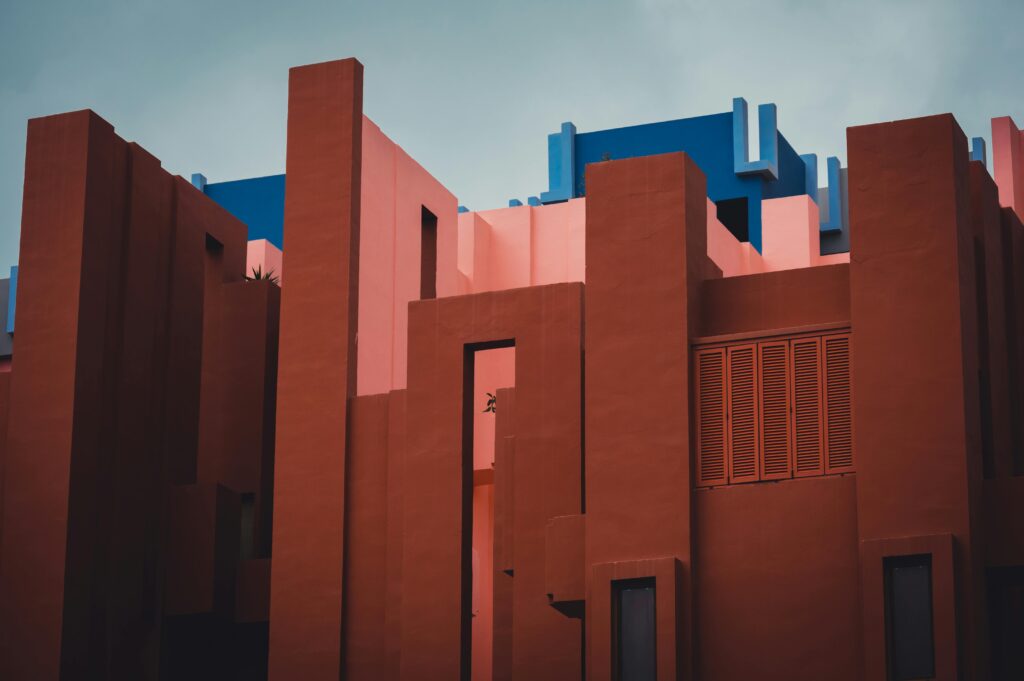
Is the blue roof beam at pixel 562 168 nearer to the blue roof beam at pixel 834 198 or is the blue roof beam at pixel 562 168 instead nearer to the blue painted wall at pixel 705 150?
the blue painted wall at pixel 705 150

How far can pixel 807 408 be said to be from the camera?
2209cm

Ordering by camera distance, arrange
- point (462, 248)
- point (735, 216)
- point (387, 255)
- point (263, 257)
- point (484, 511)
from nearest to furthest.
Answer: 1. point (387, 255)
2. point (484, 511)
3. point (263, 257)
4. point (462, 248)
5. point (735, 216)

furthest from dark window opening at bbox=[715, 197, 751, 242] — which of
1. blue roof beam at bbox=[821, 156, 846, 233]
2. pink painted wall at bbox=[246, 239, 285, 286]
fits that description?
pink painted wall at bbox=[246, 239, 285, 286]

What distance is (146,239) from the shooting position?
27.5 m

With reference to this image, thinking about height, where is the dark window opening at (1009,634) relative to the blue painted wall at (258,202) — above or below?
below

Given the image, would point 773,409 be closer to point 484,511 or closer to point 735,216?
point 484,511

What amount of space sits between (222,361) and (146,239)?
2197 millimetres

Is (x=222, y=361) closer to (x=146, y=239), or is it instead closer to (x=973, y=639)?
(x=146, y=239)

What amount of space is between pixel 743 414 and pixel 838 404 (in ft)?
3.81

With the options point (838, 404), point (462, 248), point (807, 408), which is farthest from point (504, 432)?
point (462, 248)

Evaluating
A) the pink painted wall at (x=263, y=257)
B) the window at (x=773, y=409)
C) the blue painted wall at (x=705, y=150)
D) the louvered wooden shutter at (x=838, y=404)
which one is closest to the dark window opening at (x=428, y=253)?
the pink painted wall at (x=263, y=257)

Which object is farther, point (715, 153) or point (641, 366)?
point (715, 153)

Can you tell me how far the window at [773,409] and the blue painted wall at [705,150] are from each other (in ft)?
44.2

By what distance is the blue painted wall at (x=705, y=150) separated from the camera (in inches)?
1430
